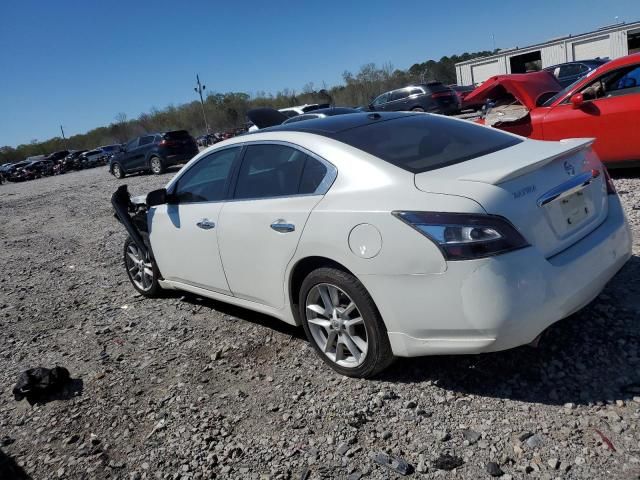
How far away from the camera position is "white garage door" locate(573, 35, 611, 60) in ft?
164

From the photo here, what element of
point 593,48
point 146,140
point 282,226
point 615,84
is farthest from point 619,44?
point 282,226

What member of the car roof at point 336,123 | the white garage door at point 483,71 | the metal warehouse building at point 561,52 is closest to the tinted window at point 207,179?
the car roof at point 336,123

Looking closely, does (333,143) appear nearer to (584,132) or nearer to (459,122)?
(459,122)

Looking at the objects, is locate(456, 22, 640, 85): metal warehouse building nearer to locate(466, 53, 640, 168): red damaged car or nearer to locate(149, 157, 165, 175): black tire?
locate(149, 157, 165, 175): black tire

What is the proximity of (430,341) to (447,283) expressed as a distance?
36 cm

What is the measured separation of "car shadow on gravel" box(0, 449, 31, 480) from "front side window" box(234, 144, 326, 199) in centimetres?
210

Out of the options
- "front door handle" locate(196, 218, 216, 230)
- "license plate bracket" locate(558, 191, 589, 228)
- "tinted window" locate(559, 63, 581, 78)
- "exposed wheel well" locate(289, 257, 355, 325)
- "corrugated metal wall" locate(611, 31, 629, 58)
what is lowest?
"exposed wheel well" locate(289, 257, 355, 325)

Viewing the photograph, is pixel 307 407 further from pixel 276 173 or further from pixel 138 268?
pixel 138 268

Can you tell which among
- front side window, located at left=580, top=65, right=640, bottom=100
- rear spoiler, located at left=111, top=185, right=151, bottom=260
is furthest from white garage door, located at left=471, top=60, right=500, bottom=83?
rear spoiler, located at left=111, top=185, right=151, bottom=260

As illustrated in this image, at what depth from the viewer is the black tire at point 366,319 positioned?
9.82ft

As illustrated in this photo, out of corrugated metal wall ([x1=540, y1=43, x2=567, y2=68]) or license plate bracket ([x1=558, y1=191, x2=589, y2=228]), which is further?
corrugated metal wall ([x1=540, y1=43, x2=567, y2=68])

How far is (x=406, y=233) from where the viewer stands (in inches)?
107

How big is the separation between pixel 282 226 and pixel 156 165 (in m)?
20.5

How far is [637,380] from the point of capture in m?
2.85
